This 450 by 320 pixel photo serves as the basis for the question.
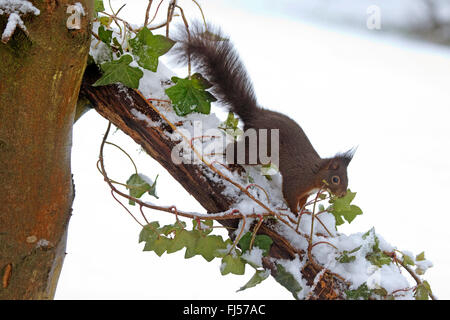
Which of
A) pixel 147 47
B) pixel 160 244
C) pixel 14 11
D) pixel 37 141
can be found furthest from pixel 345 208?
pixel 14 11

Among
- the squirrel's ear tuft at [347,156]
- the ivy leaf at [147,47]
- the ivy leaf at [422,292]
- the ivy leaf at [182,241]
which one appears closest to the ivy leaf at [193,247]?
the ivy leaf at [182,241]

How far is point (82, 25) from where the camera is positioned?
30.5 inches

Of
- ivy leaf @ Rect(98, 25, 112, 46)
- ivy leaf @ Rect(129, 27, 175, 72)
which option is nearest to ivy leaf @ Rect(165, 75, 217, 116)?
ivy leaf @ Rect(129, 27, 175, 72)

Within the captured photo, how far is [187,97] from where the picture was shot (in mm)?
999

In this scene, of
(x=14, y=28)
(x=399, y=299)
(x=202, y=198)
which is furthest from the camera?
(x=202, y=198)

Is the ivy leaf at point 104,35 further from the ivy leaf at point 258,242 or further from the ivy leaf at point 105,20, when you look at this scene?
the ivy leaf at point 258,242

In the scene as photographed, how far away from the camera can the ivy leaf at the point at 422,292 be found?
0.96 metres

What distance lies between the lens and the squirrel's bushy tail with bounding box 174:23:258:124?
122cm

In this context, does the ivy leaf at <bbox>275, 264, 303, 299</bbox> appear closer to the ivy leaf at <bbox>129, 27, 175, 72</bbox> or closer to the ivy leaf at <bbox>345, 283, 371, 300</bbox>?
the ivy leaf at <bbox>345, 283, 371, 300</bbox>

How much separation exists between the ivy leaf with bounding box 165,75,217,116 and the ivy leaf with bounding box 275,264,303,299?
41 cm

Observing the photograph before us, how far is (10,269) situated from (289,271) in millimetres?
589

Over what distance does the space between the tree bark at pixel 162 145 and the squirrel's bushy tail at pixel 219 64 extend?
10.0 inches
